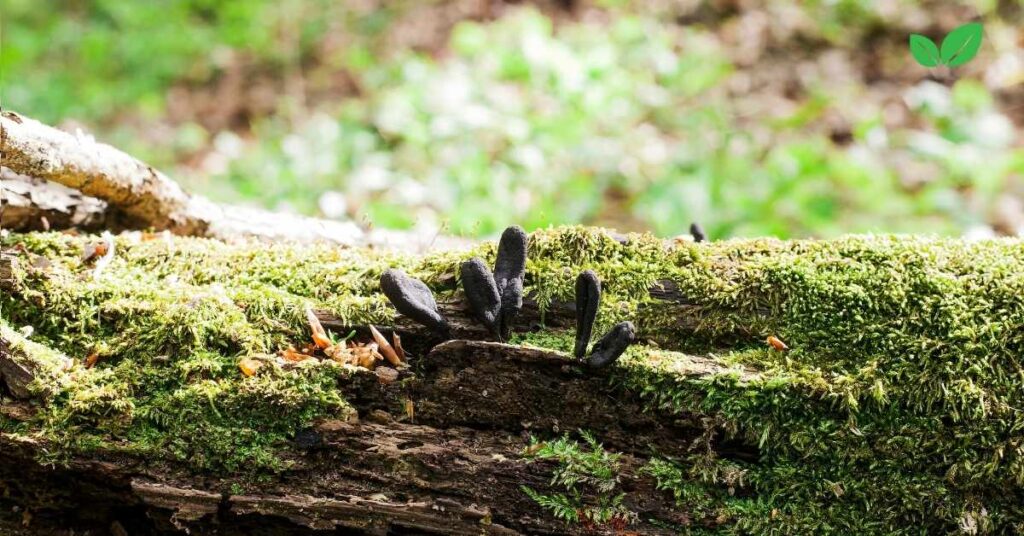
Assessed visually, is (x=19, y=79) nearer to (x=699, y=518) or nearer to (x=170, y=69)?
(x=170, y=69)

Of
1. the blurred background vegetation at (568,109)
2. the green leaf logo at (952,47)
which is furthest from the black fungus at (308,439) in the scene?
the blurred background vegetation at (568,109)

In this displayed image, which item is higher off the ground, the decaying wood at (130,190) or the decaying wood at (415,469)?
the decaying wood at (130,190)

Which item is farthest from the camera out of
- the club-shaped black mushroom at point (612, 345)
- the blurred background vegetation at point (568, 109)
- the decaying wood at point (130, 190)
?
the blurred background vegetation at point (568, 109)

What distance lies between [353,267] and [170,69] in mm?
8672

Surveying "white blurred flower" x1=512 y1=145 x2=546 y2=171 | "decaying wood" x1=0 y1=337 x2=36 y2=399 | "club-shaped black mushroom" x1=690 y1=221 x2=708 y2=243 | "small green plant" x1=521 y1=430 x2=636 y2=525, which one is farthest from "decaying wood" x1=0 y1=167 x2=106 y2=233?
"white blurred flower" x1=512 y1=145 x2=546 y2=171

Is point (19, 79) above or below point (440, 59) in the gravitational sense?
below

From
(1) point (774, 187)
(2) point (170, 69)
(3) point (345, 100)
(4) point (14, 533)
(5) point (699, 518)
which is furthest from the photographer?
(2) point (170, 69)

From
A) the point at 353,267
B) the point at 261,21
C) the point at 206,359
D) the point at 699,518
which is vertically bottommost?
the point at 699,518

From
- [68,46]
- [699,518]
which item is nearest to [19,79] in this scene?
[68,46]

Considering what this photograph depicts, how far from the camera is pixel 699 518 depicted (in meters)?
2.24

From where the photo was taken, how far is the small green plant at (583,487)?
7.41 feet

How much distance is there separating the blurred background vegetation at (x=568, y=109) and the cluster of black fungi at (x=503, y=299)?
139 inches

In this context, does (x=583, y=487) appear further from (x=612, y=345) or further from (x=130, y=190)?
(x=130, y=190)

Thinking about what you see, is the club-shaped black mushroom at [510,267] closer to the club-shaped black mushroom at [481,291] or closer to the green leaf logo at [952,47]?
the club-shaped black mushroom at [481,291]
